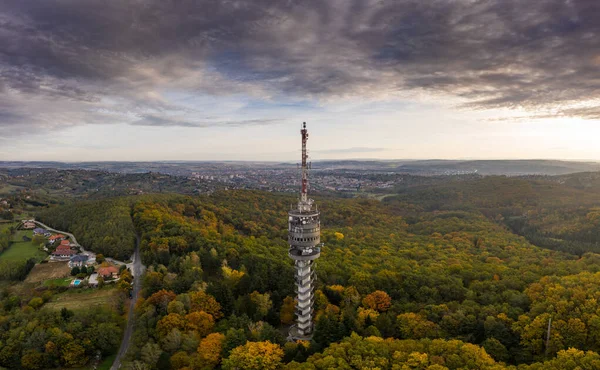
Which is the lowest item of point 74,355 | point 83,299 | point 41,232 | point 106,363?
point 106,363

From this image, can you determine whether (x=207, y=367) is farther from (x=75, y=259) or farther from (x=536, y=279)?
(x=536, y=279)

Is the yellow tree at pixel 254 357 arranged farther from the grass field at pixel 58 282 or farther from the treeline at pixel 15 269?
the treeline at pixel 15 269

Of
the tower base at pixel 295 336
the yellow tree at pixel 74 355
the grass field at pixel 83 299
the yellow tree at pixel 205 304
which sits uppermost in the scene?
the yellow tree at pixel 205 304

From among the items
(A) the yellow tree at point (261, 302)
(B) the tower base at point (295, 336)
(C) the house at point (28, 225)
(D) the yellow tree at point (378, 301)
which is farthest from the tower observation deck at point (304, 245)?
(C) the house at point (28, 225)

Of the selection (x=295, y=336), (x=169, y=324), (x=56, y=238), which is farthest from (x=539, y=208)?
(x=56, y=238)

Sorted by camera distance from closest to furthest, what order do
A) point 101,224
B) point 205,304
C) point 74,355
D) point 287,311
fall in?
point 74,355 → point 205,304 → point 287,311 → point 101,224

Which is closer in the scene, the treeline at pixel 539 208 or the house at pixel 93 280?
the house at pixel 93 280

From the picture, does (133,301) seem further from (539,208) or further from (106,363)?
(539,208)

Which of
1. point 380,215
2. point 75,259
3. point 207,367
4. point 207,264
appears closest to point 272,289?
point 207,264
